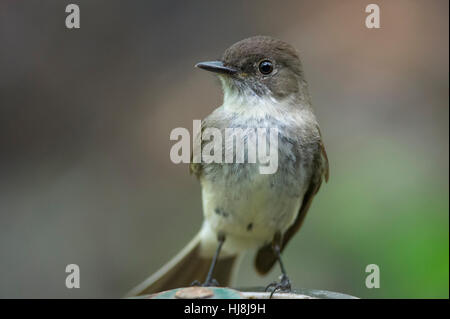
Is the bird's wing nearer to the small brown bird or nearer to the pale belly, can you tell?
the small brown bird

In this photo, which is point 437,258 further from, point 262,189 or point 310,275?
point 262,189

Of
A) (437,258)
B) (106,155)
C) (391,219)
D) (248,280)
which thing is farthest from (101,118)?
(437,258)

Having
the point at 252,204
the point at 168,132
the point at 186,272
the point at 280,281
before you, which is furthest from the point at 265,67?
the point at 168,132

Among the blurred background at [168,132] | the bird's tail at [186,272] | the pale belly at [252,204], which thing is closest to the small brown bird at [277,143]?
the pale belly at [252,204]

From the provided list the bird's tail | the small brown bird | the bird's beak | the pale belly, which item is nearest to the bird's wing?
the small brown bird

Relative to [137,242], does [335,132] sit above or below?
above

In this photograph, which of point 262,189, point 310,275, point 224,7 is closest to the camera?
point 262,189

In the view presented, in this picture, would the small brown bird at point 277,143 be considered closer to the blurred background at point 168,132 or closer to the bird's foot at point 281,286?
the bird's foot at point 281,286
